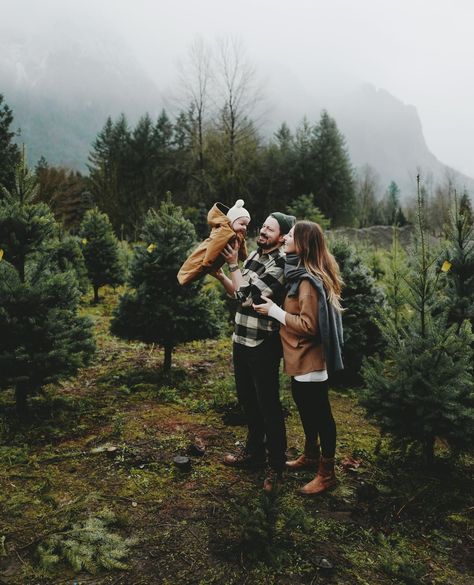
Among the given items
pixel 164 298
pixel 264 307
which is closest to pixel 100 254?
pixel 164 298

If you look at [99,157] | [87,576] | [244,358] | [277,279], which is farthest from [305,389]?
[99,157]

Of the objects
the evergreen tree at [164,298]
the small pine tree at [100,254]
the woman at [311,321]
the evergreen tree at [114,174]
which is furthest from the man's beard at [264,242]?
the evergreen tree at [114,174]

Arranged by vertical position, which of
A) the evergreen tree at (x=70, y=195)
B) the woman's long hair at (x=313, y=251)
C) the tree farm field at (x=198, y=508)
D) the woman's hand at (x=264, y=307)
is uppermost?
the evergreen tree at (x=70, y=195)

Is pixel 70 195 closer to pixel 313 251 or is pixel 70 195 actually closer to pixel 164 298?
pixel 164 298

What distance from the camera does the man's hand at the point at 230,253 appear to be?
11.0 ft

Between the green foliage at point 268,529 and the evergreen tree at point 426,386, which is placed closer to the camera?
the green foliage at point 268,529

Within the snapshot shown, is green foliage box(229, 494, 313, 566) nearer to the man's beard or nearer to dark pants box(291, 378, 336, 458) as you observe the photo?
dark pants box(291, 378, 336, 458)

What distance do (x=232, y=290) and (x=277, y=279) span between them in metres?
0.39

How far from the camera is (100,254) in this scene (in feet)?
42.0

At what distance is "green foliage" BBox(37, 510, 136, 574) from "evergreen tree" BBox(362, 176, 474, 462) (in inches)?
88.2

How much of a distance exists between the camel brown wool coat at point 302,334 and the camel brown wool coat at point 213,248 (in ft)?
2.14

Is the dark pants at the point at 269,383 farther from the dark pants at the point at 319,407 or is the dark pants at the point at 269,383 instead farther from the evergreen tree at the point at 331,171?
the evergreen tree at the point at 331,171

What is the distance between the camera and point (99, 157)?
46.7m

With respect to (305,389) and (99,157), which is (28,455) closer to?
(305,389)
